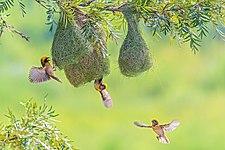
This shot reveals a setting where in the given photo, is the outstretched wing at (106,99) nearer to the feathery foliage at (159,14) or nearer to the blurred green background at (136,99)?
the feathery foliage at (159,14)

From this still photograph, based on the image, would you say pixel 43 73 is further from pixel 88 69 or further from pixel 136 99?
pixel 136 99

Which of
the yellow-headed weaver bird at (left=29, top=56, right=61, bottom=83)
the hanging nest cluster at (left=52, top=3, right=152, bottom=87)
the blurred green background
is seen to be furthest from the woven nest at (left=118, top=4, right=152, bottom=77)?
the blurred green background

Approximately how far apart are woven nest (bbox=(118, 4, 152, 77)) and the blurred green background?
1000 mm

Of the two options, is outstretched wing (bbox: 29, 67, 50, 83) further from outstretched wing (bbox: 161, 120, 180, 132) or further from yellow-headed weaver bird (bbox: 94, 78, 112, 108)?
outstretched wing (bbox: 161, 120, 180, 132)

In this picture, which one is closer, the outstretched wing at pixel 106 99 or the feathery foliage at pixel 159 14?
the feathery foliage at pixel 159 14

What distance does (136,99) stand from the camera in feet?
6.90

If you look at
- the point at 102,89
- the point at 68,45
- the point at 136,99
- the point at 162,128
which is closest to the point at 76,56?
the point at 68,45

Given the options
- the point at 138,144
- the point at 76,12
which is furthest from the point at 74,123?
the point at 76,12

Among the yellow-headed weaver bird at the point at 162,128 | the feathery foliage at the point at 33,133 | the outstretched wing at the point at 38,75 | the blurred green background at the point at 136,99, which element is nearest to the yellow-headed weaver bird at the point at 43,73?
the outstretched wing at the point at 38,75

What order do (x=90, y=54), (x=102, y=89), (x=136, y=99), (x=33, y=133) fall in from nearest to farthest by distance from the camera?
(x=33, y=133) → (x=90, y=54) → (x=102, y=89) → (x=136, y=99)

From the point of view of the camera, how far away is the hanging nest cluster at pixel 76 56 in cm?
79

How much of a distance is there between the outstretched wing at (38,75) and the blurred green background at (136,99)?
0.98 m

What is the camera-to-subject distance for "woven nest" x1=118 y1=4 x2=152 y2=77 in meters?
0.84

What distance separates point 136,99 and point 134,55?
126cm
